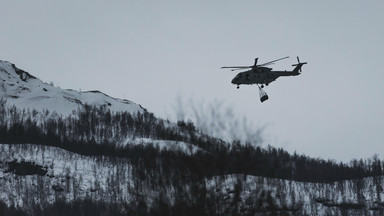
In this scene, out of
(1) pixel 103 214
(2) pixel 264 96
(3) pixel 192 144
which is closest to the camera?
(3) pixel 192 144

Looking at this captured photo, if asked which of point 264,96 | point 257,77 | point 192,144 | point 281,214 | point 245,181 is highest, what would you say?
point 257,77

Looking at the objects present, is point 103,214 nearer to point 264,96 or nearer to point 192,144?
point 264,96

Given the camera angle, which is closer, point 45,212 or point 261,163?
point 261,163

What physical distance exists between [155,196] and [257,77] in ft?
73.4

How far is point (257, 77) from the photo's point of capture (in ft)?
148

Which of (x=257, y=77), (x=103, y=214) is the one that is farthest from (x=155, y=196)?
(x=103, y=214)

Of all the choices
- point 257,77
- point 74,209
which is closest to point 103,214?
point 74,209

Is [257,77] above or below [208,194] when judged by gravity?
above

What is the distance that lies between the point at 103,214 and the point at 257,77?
149 m

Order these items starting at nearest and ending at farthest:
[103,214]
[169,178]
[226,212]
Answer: [226,212] → [169,178] → [103,214]

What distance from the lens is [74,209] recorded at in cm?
19138

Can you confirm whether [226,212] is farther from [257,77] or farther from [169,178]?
[257,77]

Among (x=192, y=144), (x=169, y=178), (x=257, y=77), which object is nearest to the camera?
(x=192, y=144)

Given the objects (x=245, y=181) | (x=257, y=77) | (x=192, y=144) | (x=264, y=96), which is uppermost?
(x=257, y=77)
